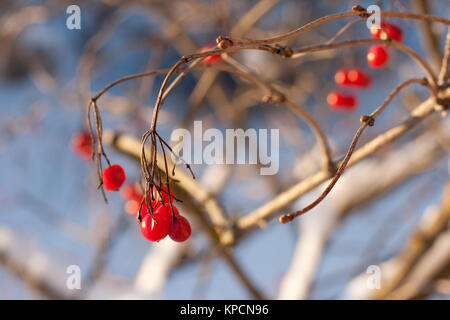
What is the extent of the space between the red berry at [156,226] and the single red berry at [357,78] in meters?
1.04

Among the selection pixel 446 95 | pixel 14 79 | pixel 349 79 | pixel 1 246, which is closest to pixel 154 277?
pixel 1 246

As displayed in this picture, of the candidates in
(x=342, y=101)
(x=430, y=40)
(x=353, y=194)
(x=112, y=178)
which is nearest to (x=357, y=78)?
(x=342, y=101)

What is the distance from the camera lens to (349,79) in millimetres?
1526

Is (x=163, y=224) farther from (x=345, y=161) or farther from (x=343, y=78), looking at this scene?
(x=343, y=78)

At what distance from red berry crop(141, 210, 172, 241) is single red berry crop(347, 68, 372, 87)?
1038 mm

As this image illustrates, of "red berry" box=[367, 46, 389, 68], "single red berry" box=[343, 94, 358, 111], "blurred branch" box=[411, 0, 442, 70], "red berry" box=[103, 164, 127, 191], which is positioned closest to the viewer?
"red berry" box=[103, 164, 127, 191]

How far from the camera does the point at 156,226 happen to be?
0.69 metres

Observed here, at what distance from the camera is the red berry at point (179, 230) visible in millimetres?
708

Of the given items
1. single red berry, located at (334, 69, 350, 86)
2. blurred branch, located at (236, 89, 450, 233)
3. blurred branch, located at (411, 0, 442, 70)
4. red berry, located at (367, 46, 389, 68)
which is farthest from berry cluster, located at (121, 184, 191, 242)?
blurred branch, located at (411, 0, 442, 70)

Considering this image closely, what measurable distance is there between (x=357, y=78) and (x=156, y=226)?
107cm

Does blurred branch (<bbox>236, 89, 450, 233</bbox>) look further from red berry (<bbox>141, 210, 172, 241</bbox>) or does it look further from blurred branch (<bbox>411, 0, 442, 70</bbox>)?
blurred branch (<bbox>411, 0, 442, 70</bbox>)

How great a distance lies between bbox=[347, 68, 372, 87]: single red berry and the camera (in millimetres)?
1508
